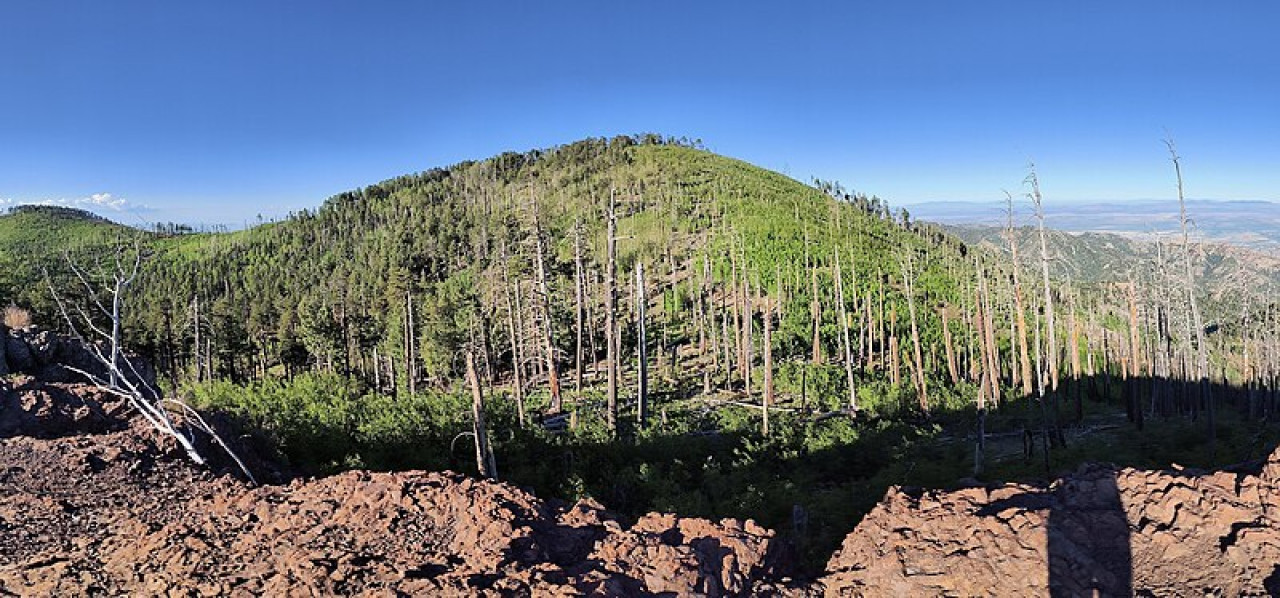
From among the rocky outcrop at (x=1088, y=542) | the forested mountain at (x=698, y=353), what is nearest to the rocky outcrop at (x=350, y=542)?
the rocky outcrop at (x=1088, y=542)

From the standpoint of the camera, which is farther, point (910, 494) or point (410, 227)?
point (410, 227)

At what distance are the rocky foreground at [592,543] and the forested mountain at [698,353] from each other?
4552 millimetres

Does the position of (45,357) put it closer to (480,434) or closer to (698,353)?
(480,434)

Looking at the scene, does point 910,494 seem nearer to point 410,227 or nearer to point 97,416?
point 97,416

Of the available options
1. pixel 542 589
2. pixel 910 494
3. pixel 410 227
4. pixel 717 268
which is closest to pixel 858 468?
pixel 910 494

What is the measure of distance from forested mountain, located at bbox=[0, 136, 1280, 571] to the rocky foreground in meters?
4.55

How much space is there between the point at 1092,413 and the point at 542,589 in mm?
33851

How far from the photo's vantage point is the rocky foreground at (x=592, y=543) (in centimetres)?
607

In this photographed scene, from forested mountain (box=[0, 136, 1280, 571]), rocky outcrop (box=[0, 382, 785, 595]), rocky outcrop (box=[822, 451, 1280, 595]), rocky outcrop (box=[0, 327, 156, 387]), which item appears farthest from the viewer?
forested mountain (box=[0, 136, 1280, 571])

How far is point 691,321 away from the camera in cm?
4769

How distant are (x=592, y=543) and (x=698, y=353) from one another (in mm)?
35058

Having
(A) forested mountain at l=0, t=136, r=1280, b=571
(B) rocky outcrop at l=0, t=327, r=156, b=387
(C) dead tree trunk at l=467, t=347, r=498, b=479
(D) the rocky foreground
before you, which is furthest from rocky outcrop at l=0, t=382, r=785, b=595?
(B) rocky outcrop at l=0, t=327, r=156, b=387

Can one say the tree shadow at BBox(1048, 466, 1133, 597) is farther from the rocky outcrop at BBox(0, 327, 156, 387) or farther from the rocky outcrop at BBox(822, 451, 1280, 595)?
the rocky outcrop at BBox(0, 327, 156, 387)

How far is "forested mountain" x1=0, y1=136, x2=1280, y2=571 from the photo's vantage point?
17.8m
